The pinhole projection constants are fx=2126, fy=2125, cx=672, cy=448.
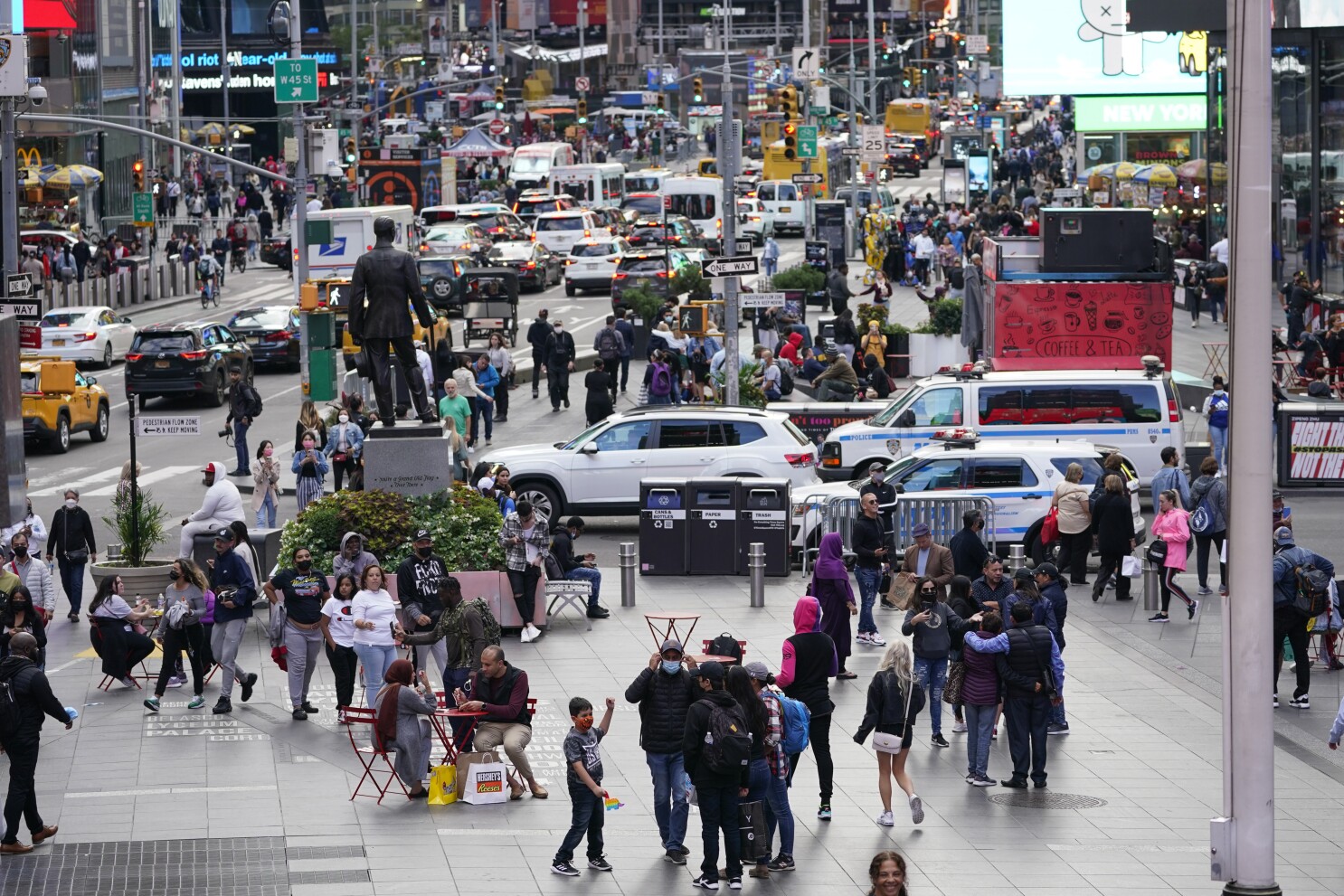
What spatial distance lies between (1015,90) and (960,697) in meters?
62.8

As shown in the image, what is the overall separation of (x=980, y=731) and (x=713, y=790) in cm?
321

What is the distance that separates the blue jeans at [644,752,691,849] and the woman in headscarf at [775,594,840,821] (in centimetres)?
91

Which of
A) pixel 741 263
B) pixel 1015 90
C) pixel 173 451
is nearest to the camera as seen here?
pixel 741 263

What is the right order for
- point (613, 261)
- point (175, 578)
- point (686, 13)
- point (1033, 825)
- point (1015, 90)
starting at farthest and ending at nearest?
point (686, 13)
point (1015, 90)
point (613, 261)
point (175, 578)
point (1033, 825)

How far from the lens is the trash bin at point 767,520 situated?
2409 centimetres

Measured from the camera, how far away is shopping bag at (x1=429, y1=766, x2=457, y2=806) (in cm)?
1530

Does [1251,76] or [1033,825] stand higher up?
[1251,76]

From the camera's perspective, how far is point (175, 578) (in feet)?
59.8

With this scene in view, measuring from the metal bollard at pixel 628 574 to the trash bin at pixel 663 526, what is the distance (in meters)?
1.72

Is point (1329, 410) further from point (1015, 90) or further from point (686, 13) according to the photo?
point (686, 13)

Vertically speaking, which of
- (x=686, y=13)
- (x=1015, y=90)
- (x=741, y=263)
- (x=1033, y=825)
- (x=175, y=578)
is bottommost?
(x=1033, y=825)

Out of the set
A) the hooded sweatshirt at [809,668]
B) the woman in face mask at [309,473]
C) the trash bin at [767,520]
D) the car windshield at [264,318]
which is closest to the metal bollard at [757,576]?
the trash bin at [767,520]

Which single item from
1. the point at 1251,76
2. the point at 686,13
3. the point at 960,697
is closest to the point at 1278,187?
the point at 960,697

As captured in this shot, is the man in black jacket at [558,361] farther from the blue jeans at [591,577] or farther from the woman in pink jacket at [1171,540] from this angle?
the woman in pink jacket at [1171,540]
